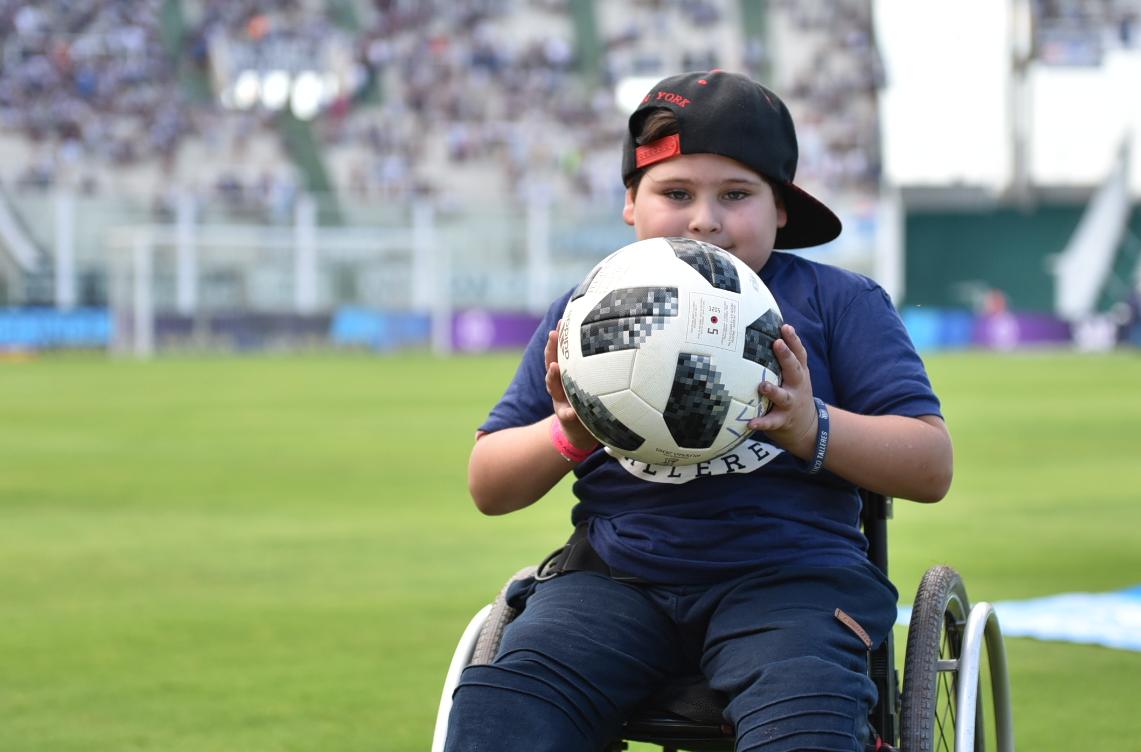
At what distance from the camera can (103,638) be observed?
Answer: 23.1 feet

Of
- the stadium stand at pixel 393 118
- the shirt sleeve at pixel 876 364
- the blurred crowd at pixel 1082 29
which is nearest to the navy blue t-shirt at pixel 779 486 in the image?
the shirt sleeve at pixel 876 364

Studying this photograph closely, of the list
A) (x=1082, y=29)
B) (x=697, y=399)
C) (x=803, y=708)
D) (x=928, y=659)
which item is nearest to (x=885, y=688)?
(x=928, y=659)

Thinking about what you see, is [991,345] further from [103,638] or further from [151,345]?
[103,638]

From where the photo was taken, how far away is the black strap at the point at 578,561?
3.28 metres

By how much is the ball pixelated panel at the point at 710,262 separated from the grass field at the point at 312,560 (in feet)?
8.67

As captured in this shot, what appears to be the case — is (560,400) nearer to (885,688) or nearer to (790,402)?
(790,402)

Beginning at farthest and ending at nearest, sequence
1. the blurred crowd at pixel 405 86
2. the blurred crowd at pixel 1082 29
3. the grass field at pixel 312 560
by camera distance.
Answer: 1. the blurred crowd at pixel 1082 29
2. the blurred crowd at pixel 405 86
3. the grass field at pixel 312 560

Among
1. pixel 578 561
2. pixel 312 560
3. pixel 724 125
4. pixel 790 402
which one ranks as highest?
pixel 724 125

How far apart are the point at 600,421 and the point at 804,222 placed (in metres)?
0.76

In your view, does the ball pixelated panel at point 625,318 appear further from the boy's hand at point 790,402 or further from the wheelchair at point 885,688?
the wheelchair at point 885,688

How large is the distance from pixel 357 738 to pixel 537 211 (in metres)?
37.2

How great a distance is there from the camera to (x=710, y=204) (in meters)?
3.24

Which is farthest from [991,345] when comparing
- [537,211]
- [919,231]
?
[537,211]

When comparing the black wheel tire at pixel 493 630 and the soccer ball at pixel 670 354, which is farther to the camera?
the black wheel tire at pixel 493 630
